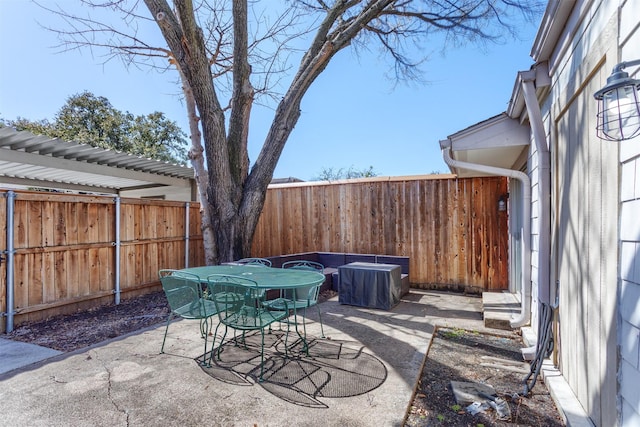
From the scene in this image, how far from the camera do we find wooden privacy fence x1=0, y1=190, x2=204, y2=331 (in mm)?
4125

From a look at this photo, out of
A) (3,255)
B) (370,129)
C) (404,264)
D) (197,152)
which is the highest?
(370,129)

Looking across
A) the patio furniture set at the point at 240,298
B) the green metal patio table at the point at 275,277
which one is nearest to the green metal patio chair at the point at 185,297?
the patio furniture set at the point at 240,298

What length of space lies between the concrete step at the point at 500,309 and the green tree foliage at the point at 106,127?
601 inches

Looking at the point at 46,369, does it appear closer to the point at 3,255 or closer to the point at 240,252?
the point at 3,255

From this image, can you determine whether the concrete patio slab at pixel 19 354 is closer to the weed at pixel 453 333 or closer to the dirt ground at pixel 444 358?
the dirt ground at pixel 444 358

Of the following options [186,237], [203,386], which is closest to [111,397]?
[203,386]

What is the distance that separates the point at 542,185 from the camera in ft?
9.27

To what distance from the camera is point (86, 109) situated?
14422 mm

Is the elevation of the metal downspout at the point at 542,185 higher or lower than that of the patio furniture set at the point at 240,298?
higher

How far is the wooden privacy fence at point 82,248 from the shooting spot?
4125mm

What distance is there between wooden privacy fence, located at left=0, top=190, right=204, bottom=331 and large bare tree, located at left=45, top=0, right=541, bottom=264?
3.28 feet

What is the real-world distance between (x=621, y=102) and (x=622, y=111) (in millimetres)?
54

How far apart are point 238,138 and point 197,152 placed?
104 cm

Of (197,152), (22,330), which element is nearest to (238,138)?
(197,152)
